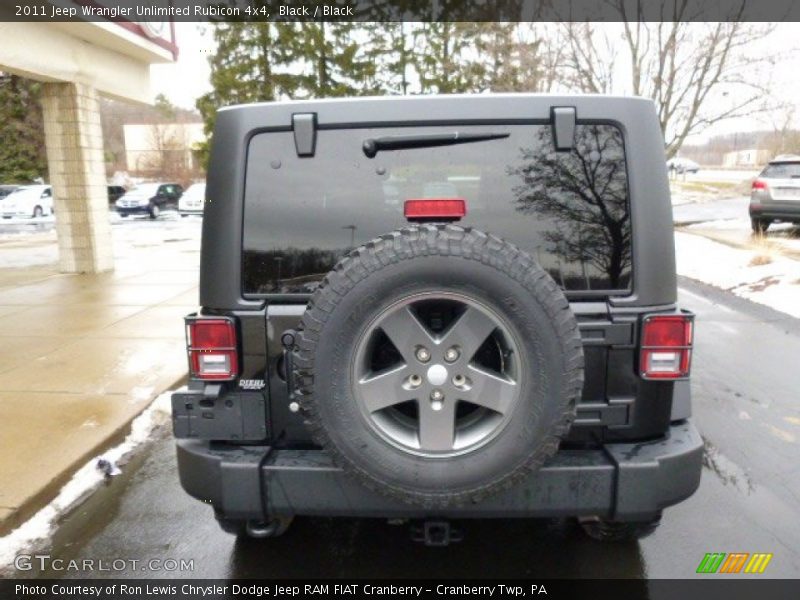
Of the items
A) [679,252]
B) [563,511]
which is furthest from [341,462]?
[679,252]

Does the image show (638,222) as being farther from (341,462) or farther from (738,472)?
(738,472)

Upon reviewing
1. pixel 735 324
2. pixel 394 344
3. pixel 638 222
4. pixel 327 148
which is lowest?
pixel 735 324

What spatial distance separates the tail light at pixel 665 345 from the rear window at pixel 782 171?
47.0 feet

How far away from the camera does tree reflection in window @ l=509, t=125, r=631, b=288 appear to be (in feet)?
7.45

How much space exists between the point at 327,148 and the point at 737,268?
34.3 feet

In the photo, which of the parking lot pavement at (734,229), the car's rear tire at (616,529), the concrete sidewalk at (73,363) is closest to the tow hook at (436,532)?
the car's rear tire at (616,529)

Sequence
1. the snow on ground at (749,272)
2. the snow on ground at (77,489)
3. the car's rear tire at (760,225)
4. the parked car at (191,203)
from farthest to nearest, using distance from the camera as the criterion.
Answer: the parked car at (191,203) → the car's rear tire at (760,225) → the snow on ground at (749,272) → the snow on ground at (77,489)

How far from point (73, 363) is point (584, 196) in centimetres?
506

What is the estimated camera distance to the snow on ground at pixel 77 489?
296 centimetres

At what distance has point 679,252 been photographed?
43.7 feet

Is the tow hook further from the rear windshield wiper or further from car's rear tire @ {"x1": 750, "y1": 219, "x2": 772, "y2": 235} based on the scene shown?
car's rear tire @ {"x1": 750, "y1": 219, "x2": 772, "y2": 235}

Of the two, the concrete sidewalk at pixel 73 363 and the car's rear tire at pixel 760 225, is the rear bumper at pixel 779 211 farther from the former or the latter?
the concrete sidewalk at pixel 73 363

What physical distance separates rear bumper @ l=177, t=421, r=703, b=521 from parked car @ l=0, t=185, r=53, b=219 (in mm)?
27685

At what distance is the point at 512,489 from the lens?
219 cm
